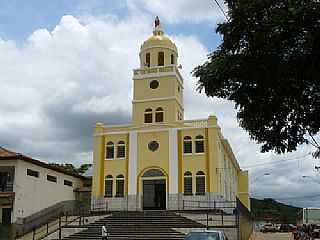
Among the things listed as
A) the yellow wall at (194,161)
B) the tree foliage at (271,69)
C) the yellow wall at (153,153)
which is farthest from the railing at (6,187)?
the tree foliage at (271,69)

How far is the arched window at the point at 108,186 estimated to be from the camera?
38559 millimetres

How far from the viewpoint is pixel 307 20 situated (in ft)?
33.4

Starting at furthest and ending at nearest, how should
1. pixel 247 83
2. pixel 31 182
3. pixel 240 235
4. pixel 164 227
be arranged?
pixel 31 182 → pixel 164 227 → pixel 240 235 → pixel 247 83

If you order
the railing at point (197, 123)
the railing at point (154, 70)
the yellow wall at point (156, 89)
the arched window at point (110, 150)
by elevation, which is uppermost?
the railing at point (154, 70)

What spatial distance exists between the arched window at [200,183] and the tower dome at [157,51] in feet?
34.6

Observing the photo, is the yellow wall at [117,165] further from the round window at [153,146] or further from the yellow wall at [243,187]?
the yellow wall at [243,187]

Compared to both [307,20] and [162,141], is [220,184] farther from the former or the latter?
[307,20]

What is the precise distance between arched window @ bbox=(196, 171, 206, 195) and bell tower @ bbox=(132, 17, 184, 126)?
16.0 ft

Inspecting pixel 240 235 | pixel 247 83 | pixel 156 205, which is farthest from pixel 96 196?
pixel 247 83

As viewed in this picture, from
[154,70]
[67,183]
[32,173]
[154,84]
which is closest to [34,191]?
[32,173]

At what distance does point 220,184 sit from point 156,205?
5.25 meters

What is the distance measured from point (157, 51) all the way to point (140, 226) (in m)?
17.0

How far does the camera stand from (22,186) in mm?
A: 33344

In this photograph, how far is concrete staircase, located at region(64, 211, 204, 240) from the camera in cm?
2794
